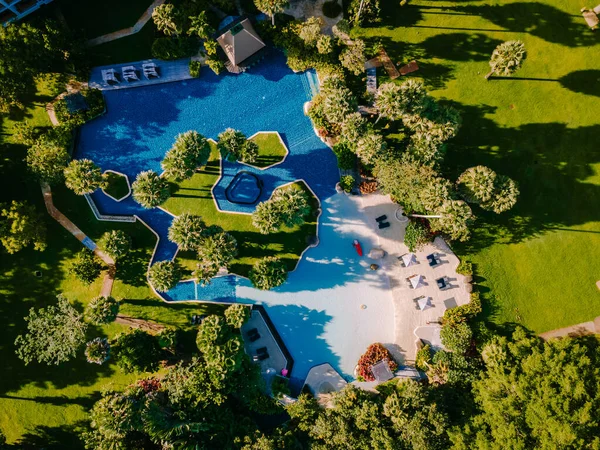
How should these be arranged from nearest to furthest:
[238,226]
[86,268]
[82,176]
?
[82,176] < [86,268] < [238,226]

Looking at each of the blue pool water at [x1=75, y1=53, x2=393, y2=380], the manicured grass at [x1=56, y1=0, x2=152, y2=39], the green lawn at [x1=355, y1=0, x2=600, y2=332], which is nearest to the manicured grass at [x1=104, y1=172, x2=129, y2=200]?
the blue pool water at [x1=75, y1=53, x2=393, y2=380]

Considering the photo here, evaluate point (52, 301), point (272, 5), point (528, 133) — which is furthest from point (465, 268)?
point (52, 301)

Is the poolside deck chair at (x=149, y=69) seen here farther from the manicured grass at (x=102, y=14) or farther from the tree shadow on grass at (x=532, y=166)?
the tree shadow on grass at (x=532, y=166)

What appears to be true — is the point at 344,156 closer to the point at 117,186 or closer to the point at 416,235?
the point at 416,235

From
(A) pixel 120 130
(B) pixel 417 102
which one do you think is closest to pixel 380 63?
(B) pixel 417 102

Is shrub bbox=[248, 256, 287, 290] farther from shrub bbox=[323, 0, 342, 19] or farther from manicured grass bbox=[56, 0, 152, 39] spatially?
manicured grass bbox=[56, 0, 152, 39]

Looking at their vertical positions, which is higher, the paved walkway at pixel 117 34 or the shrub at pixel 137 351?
the paved walkway at pixel 117 34

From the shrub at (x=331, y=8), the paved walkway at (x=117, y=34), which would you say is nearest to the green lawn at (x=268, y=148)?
the shrub at (x=331, y=8)
